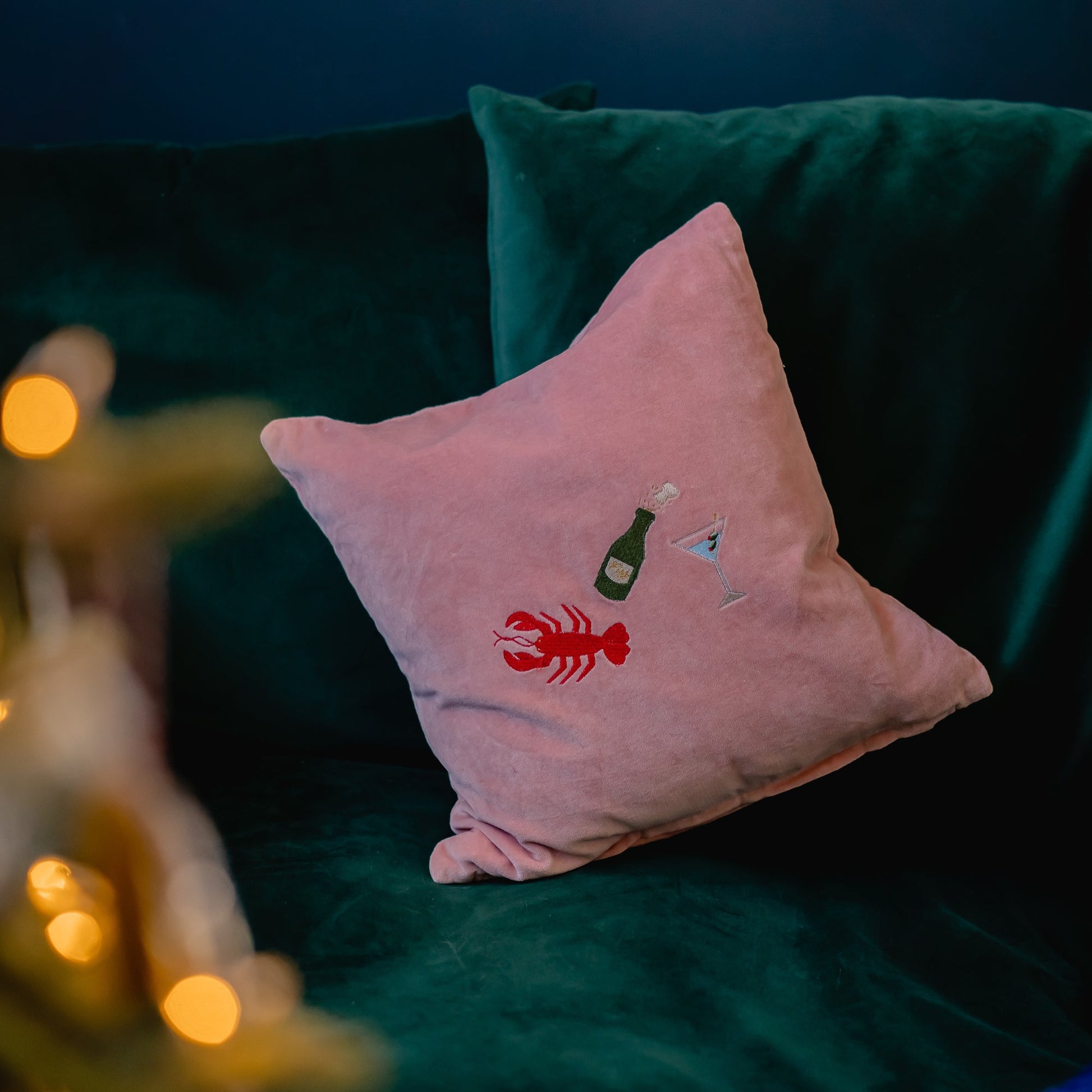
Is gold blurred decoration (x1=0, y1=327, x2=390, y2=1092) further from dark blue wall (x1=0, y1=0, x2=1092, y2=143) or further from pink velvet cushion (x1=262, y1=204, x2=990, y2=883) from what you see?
dark blue wall (x1=0, y1=0, x2=1092, y2=143)

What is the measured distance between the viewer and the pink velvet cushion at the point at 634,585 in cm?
72

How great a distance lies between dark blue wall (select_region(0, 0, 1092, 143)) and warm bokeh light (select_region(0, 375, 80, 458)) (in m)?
0.59

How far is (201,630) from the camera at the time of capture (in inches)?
36.9

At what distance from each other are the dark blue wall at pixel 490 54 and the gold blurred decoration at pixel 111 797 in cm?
58

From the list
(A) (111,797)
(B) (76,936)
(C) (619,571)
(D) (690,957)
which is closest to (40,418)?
(A) (111,797)

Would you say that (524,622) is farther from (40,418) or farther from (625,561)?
(40,418)

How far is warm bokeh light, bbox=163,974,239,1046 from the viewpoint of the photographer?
606mm

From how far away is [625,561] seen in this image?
2.39 ft

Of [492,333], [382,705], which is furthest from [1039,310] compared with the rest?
[382,705]

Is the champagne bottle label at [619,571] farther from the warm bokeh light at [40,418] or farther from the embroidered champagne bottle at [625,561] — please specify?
the warm bokeh light at [40,418]

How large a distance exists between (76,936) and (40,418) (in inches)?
18.6

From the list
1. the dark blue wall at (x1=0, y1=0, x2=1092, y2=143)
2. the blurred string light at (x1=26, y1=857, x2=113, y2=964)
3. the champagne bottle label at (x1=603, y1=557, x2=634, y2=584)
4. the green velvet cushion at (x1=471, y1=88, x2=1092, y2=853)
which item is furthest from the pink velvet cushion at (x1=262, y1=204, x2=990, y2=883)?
the dark blue wall at (x1=0, y1=0, x2=1092, y2=143)

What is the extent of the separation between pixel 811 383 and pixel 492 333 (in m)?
0.29

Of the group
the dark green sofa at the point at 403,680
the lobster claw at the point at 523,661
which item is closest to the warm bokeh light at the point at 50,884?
the dark green sofa at the point at 403,680
